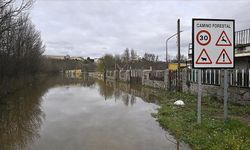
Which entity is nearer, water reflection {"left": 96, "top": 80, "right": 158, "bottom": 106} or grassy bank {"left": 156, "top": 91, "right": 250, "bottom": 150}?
grassy bank {"left": 156, "top": 91, "right": 250, "bottom": 150}

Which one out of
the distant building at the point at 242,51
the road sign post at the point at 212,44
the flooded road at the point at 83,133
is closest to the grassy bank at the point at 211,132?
the flooded road at the point at 83,133

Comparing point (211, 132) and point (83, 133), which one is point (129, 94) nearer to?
point (83, 133)

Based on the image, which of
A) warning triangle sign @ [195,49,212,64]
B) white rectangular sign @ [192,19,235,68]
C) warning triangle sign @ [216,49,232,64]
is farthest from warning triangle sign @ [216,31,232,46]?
warning triangle sign @ [195,49,212,64]

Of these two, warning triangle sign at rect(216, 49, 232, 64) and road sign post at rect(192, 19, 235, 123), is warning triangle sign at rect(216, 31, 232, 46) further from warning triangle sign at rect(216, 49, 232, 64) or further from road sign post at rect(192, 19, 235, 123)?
warning triangle sign at rect(216, 49, 232, 64)

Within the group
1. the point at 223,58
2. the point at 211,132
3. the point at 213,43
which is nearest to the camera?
the point at 211,132

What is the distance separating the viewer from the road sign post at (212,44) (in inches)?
344

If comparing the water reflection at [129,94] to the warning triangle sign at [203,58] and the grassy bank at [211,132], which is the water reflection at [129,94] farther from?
the warning triangle sign at [203,58]

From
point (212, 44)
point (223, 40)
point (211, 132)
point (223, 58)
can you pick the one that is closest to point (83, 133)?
point (211, 132)

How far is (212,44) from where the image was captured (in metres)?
8.88

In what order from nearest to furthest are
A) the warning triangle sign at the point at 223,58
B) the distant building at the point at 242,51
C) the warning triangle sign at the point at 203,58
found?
1. the warning triangle sign at the point at 203,58
2. the warning triangle sign at the point at 223,58
3. the distant building at the point at 242,51

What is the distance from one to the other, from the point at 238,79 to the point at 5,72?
1975 cm

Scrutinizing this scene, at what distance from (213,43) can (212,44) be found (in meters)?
0.05

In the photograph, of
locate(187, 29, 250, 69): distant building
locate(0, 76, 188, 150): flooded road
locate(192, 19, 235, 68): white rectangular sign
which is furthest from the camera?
locate(187, 29, 250, 69): distant building

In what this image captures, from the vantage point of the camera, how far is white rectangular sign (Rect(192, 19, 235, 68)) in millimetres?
8734
